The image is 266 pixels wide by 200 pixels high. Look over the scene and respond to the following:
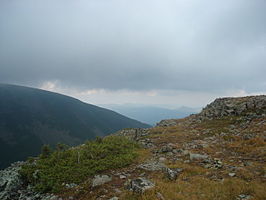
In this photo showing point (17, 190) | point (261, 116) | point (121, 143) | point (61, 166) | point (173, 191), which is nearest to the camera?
point (173, 191)

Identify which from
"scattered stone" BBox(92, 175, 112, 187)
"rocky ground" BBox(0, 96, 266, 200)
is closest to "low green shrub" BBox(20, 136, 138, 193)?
"rocky ground" BBox(0, 96, 266, 200)

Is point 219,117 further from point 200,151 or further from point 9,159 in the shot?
point 9,159

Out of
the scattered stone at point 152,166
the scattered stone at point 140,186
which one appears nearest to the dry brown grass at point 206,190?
the scattered stone at point 140,186

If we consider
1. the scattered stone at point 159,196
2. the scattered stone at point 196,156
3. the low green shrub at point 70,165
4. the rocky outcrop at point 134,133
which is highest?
the scattered stone at point 196,156

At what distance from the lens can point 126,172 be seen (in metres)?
12.8

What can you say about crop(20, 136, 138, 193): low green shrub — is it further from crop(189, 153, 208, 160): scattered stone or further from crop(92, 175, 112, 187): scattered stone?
crop(189, 153, 208, 160): scattered stone

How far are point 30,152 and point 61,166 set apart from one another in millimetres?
155349

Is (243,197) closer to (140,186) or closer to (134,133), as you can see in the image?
(140,186)

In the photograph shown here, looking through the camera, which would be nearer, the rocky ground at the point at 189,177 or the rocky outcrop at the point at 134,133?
the rocky ground at the point at 189,177

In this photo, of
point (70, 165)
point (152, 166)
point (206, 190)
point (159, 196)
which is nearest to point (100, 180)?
point (70, 165)

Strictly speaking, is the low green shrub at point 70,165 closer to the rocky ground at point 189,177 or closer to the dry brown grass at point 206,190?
the rocky ground at point 189,177

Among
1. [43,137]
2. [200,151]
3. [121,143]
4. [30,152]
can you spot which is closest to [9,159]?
[30,152]

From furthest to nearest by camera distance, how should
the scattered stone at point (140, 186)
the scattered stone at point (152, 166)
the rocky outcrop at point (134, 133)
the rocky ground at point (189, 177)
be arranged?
1. the rocky outcrop at point (134, 133)
2. the scattered stone at point (152, 166)
3. the scattered stone at point (140, 186)
4. the rocky ground at point (189, 177)

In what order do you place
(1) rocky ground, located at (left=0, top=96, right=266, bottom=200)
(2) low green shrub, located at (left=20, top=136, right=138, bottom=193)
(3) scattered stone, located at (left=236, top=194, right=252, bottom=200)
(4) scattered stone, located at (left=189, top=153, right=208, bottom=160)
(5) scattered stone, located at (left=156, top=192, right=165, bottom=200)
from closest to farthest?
1. (3) scattered stone, located at (left=236, top=194, right=252, bottom=200)
2. (5) scattered stone, located at (left=156, top=192, right=165, bottom=200)
3. (1) rocky ground, located at (left=0, top=96, right=266, bottom=200)
4. (2) low green shrub, located at (left=20, top=136, right=138, bottom=193)
5. (4) scattered stone, located at (left=189, top=153, right=208, bottom=160)
